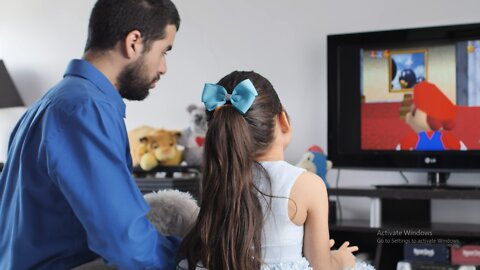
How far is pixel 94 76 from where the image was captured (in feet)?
4.70

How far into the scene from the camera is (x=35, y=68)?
4082 mm

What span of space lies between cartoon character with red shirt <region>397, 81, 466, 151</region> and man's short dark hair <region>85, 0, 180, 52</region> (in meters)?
1.77

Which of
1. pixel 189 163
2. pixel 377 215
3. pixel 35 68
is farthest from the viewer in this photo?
pixel 35 68

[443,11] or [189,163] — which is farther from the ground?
[443,11]

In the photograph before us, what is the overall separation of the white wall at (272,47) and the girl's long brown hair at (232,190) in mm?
1834

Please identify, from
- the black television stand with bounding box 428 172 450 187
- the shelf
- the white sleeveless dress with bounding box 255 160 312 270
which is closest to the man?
the white sleeveless dress with bounding box 255 160 312 270

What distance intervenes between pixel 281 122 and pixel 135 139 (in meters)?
1.95

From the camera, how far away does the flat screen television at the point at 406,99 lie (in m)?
2.90

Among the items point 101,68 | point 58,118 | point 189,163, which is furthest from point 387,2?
point 58,118

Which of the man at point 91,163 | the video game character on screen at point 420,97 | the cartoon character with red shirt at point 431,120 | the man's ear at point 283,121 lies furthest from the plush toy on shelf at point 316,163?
the man at point 91,163

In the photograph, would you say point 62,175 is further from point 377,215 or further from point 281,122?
point 377,215

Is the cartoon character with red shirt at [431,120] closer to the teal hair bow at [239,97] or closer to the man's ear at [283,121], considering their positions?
the man's ear at [283,121]

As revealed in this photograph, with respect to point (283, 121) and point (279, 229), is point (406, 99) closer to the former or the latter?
point (283, 121)

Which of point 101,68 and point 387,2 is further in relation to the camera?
point 387,2
